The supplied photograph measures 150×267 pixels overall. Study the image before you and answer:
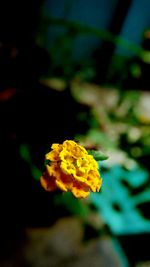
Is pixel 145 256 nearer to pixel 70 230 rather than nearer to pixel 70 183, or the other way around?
pixel 70 230

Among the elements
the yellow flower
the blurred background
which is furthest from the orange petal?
the blurred background

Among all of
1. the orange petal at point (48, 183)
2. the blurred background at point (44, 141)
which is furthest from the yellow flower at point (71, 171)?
the blurred background at point (44, 141)

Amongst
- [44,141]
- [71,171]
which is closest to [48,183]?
[71,171]

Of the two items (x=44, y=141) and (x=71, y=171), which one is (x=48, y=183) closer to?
(x=71, y=171)

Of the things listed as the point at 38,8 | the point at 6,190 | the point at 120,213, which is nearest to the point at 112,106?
the point at 38,8

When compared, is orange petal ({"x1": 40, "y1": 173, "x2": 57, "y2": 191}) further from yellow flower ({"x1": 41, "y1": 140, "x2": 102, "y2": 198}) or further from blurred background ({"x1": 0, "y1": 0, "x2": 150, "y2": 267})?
blurred background ({"x1": 0, "y1": 0, "x2": 150, "y2": 267})

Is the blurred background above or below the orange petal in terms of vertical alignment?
below
